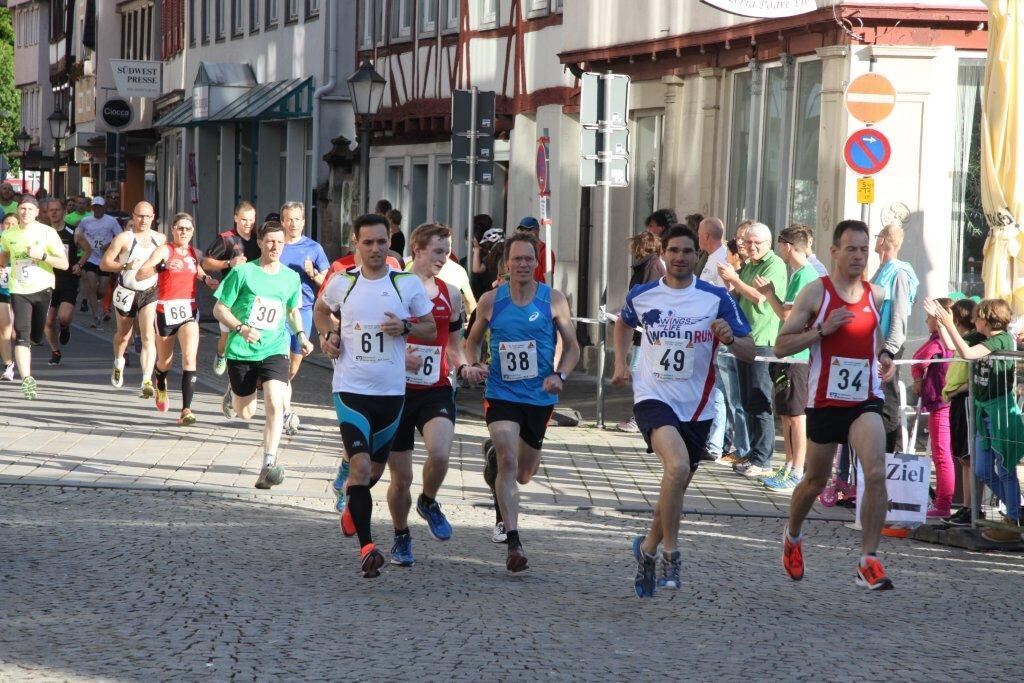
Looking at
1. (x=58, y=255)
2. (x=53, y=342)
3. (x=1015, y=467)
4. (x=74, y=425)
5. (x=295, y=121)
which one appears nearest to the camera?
(x=1015, y=467)

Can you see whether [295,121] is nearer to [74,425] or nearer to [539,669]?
[74,425]

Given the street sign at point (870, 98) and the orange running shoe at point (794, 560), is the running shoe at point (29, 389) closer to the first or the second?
the street sign at point (870, 98)

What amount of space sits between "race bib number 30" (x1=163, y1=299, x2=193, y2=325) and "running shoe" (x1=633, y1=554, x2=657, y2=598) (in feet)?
27.0

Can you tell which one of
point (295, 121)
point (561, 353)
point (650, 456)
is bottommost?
point (650, 456)

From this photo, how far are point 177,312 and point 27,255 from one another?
3.23m

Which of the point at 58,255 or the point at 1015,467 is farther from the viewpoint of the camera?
the point at 58,255

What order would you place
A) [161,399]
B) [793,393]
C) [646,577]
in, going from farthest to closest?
[161,399]
[793,393]
[646,577]

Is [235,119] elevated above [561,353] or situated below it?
above

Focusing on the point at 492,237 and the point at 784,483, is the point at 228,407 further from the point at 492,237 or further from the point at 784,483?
the point at 784,483

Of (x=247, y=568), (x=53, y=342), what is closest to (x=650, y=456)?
(x=247, y=568)

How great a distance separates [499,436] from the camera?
9.52m

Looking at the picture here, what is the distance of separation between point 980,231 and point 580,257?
793 cm

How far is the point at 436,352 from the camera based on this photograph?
977cm

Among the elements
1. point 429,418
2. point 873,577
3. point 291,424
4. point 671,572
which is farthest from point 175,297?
point 873,577
